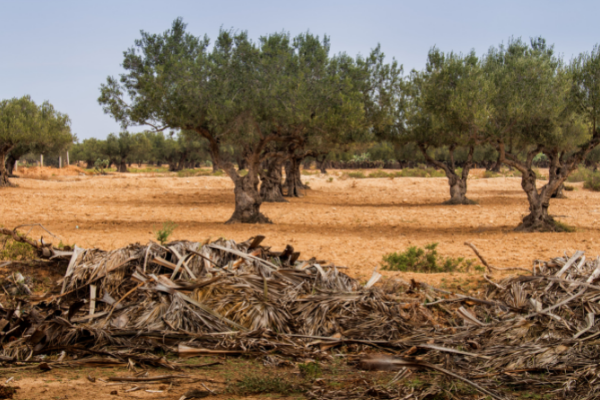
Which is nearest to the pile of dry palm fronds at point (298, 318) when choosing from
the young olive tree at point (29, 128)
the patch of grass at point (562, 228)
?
the patch of grass at point (562, 228)

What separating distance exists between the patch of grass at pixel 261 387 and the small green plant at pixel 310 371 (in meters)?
0.24

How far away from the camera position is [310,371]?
401 centimetres

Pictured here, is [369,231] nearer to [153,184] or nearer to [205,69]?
[205,69]

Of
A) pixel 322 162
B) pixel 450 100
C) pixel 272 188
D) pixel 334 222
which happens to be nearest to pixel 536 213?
pixel 450 100

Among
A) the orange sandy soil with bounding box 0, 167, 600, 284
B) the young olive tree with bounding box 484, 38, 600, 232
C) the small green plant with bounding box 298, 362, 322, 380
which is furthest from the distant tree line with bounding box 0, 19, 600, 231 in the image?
the small green plant with bounding box 298, 362, 322, 380

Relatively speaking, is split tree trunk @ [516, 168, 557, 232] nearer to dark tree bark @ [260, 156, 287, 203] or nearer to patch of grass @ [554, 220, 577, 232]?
patch of grass @ [554, 220, 577, 232]

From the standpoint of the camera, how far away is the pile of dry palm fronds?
4145 mm

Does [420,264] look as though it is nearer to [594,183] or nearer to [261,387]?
[261,387]

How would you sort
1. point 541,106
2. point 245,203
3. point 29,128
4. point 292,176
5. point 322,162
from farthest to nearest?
1. point 322,162
2. point 29,128
3. point 292,176
4. point 245,203
5. point 541,106

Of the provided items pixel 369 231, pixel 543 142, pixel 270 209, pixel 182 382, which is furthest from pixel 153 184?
pixel 182 382

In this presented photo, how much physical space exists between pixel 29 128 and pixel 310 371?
32.1 meters

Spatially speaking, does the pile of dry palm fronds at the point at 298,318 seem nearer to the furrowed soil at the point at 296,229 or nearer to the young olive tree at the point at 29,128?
the furrowed soil at the point at 296,229

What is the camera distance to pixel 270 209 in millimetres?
20922

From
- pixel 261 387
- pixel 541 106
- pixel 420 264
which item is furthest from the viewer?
pixel 541 106
